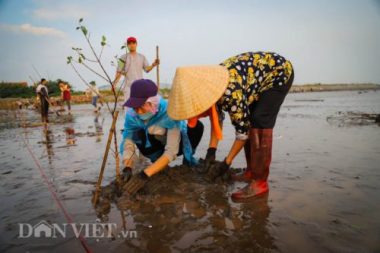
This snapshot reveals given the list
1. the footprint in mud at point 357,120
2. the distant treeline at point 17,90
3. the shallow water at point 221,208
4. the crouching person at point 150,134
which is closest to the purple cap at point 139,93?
the crouching person at point 150,134

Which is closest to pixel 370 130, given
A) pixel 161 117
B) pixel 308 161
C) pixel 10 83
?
pixel 308 161

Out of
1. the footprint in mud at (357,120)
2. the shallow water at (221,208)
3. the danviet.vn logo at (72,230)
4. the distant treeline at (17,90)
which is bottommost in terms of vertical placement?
the danviet.vn logo at (72,230)

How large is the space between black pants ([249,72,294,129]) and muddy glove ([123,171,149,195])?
127 cm

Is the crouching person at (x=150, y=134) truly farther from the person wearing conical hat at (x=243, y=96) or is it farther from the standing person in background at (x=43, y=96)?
the standing person in background at (x=43, y=96)

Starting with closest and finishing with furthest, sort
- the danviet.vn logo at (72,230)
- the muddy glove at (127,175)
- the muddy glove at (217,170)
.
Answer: the danviet.vn logo at (72,230) → the muddy glove at (127,175) → the muddy glove at (217,170)

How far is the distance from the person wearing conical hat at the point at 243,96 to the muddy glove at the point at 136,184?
0.74 m

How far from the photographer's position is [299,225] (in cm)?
210

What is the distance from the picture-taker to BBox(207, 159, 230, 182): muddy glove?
3031 mm

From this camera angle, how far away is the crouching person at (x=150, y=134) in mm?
2650

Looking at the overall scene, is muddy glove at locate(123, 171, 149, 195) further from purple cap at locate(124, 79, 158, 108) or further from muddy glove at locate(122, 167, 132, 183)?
purple cap at locate(124, 79, 158, 108)

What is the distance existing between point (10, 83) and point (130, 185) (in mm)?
43815

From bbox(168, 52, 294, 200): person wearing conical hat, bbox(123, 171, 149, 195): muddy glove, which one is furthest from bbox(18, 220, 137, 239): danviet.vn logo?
bbox(168, 52, 294, 200): person wearing conical hat

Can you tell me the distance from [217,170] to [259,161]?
0.56 meters

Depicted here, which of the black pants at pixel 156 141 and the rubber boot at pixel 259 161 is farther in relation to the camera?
the black pants at pixel 156 141
